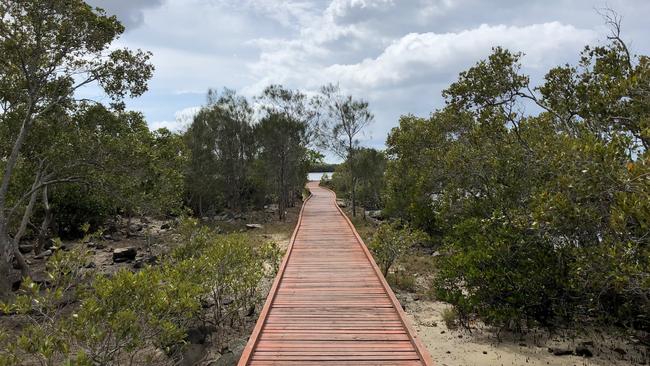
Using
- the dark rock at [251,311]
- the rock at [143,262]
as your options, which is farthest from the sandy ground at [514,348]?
the rock at [143,262]

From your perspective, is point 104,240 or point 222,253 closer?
point 222,253

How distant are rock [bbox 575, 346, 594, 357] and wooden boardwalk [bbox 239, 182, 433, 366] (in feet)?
11.6

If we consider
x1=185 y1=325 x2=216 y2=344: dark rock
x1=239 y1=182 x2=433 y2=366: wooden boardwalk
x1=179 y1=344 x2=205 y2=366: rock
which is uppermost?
x1=239 y1=182 x2=433 y2=366: wooden boardwalk

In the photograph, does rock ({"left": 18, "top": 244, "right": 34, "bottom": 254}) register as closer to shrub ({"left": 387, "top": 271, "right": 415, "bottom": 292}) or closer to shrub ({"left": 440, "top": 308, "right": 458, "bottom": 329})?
shrub ({"left": 387, "top": 271, "right": 415, "bottom": 292})

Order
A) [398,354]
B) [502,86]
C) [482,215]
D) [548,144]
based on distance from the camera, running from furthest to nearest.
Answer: [482,215] → [502,86] → [548,144] → [398,354]

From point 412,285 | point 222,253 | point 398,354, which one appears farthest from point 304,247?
point 398,354

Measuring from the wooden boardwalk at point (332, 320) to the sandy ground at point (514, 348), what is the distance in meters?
1.44

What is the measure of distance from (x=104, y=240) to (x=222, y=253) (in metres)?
15.8

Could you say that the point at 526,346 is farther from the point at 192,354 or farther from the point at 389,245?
the point at 192,354

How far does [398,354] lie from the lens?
630 cm

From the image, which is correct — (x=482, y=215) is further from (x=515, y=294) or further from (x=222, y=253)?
(x=222, y=253)

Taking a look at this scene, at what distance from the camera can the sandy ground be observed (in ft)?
26.2

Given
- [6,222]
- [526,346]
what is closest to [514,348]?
[526,346]

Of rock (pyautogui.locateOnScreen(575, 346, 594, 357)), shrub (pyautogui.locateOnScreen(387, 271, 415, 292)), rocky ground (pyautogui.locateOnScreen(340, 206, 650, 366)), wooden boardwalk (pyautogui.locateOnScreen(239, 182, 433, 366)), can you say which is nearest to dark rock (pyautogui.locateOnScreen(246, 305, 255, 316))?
wooden boardwalk (pyautogui.locateOnScreen(239, 182, 433, 366))
